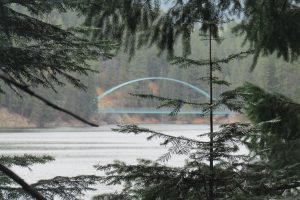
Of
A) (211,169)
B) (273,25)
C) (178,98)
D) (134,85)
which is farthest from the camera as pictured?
(134,85)

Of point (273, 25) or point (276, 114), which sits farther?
point (273, 25)

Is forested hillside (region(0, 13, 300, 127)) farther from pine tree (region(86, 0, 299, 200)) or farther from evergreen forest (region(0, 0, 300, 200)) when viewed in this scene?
pine tree (region(86, 0, 299, 200))

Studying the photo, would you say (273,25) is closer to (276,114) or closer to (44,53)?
(276,114)

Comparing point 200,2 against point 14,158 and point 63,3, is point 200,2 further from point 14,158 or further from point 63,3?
point 14,158

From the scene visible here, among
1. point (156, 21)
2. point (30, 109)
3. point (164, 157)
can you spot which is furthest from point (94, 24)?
point (30, 109)

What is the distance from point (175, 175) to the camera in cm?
198

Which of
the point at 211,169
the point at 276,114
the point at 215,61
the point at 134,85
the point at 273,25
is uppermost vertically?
the point at 134,85

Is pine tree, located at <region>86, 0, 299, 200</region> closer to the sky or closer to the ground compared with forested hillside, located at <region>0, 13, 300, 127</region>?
closer to the ground

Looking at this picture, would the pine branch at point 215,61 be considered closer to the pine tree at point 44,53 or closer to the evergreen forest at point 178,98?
the evergreen forest at point 178,98

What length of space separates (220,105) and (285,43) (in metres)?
1.54

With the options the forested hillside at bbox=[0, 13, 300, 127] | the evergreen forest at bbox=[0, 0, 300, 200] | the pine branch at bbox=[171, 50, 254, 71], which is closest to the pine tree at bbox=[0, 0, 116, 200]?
the evergreen forest at bbox=[0, 0, 300, 200]

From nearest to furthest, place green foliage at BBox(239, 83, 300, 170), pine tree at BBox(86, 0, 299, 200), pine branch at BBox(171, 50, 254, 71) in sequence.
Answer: pine tree at BBox(86, 0, 299, 200)
pine branch at BBox(171, 50, 254, 71)
green foliage at BBox(239, 83, 300, 170)

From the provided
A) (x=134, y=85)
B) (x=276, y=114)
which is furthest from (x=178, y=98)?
(x=134, y=85)

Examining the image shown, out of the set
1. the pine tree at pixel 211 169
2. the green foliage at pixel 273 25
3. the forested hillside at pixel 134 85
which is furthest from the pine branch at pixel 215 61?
the forested hillside at pixel 134 85
